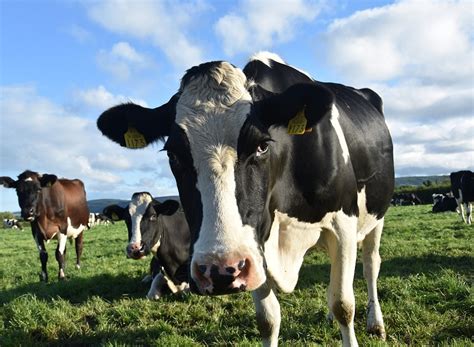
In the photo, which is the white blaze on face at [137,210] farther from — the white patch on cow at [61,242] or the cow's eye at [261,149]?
the cow's eye at [261,149]

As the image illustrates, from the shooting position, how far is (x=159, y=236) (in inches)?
338

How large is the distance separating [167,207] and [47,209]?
551cm

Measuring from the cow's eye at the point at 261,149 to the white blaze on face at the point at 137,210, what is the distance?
5395 mm

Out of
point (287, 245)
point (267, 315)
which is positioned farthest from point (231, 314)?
point (287, 245)

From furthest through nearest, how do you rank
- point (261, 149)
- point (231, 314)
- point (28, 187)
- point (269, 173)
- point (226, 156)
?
point (28, 187) < point (231, 314) < point (269, 173) < point (261, 149) < point (226, 156)

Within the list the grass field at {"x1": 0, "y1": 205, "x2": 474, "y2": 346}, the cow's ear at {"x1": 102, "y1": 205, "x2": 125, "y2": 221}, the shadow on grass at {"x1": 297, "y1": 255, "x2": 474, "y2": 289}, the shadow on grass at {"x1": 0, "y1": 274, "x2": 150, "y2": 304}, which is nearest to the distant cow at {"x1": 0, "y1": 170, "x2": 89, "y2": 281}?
the shadow on grass at {"x1": 0, "y1": 274, "x2": 150, "y2": 304}

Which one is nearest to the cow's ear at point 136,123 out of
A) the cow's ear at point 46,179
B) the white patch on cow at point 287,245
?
the white patch on cow at point 287,245

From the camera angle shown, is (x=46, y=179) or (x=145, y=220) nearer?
(x=145, y=220)

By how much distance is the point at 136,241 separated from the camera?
816 cm

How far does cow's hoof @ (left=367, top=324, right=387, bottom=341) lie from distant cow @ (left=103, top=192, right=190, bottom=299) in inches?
138

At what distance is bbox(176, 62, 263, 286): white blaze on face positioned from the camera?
268 centimetres

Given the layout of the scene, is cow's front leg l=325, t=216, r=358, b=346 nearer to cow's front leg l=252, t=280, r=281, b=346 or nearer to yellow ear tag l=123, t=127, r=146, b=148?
cow's front leg l=252, t=280, r=281, b=346

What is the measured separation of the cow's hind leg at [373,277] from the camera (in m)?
5.01

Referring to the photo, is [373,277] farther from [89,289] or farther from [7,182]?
[7,182]
